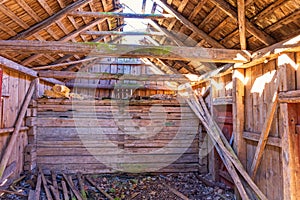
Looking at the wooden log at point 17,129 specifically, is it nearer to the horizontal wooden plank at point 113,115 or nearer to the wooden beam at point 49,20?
the horizontal wooden plank at point 113,115

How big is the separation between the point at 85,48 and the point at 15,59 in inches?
97.9

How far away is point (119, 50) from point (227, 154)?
261 cm

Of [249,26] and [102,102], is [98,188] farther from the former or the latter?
[249,26]

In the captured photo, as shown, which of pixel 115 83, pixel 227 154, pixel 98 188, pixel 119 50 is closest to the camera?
pixel 119 50

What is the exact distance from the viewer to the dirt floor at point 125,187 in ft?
13.3

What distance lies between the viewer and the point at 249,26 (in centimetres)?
360

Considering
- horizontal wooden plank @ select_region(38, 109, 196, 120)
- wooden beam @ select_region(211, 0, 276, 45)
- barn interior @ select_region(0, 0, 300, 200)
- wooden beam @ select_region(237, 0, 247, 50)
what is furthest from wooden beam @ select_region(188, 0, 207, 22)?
horizontal wooden plank @ select_region(38, 109, 196, 120)

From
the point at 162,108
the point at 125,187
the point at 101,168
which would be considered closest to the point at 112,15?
the point at 162,108

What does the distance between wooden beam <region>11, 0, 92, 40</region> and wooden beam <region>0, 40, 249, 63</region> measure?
1.15 meters

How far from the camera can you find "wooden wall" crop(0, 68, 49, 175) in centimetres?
417

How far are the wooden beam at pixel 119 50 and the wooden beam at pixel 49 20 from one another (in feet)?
3.77

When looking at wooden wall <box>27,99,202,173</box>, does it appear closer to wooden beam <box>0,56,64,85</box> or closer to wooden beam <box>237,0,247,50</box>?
wooden beam <box>0,56,64,85</box>

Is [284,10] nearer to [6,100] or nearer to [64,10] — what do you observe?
[64,10]

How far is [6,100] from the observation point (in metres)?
4.27
